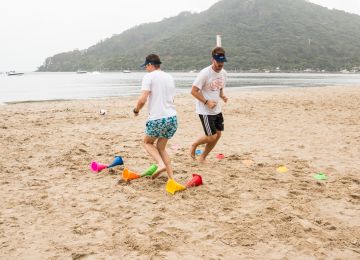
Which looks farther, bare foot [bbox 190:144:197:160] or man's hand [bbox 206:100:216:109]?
bare foot [bbox 190:144:197:160]

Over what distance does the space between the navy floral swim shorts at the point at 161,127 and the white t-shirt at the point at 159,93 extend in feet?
0.18

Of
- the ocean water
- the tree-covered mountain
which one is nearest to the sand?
the ocean water

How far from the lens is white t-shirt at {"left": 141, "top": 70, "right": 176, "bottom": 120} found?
445 centimetres

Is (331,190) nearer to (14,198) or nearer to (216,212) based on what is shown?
(216,212)

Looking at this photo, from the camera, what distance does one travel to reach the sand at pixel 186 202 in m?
3.26

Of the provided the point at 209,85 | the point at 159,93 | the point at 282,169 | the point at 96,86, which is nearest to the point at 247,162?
the point at 282,169

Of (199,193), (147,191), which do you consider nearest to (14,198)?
(147,191)

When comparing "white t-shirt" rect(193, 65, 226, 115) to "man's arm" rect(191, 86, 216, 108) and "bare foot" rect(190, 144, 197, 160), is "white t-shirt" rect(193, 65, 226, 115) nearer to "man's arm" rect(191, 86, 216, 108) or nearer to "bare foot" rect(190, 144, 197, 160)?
"man's arm" rect(191, 86, 216, 108)

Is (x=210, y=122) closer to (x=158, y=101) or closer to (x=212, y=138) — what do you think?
(x=212, y=138)

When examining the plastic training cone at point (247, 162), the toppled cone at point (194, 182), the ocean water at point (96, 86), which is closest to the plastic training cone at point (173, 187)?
the toppled cone at point (194, 182)

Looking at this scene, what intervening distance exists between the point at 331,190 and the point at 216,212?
176 cm

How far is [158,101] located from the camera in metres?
4.54

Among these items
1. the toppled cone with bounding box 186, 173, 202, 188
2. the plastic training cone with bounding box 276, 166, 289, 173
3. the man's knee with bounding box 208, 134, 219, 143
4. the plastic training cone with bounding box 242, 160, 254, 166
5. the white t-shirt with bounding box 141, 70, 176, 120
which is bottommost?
the plastic training cone with bounding box 276, 166, 289, 173

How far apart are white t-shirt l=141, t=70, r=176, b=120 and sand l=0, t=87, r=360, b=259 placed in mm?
1072
